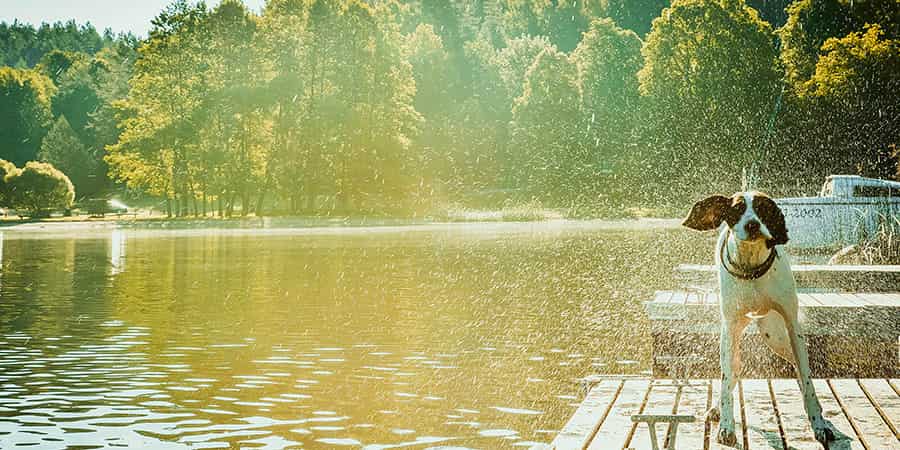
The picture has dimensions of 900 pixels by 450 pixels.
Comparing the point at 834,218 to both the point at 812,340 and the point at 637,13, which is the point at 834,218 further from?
the point at 637,13

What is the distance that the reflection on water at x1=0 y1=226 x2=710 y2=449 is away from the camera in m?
10.0

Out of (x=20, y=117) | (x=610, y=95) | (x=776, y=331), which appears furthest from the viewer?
(x=20, y=117)

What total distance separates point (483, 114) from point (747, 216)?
282 feet

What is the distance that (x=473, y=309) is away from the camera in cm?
2006

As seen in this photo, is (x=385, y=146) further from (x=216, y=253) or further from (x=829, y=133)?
(x=216, y=253)

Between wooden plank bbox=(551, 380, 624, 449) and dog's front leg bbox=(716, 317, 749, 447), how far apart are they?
0.81m

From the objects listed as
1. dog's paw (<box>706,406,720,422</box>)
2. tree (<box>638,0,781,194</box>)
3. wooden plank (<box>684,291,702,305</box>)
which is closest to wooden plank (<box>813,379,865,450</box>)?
dog's paw (<box>706,406,720,422</box>)

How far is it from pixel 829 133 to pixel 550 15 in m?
69.7

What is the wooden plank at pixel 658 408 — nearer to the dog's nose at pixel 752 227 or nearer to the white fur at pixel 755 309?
the white fur at pixel 755 309

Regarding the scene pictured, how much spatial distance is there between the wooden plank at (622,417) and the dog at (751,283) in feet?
1.99

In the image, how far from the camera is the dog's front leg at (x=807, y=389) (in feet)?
21.8

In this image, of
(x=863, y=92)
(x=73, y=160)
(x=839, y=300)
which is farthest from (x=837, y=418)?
(x=73, y=160)

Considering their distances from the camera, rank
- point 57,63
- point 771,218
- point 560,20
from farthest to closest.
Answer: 1. point 57,63
2. point 560,20
3. point 771,218

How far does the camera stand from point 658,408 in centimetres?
784
